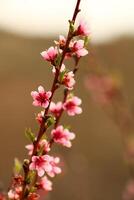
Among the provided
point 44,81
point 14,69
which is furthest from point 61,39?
point 14,69

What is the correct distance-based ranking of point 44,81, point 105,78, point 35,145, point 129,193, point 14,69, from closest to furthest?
point 35,145 → point 105,78 → point 129,193 → point 44,81 → point 14,69

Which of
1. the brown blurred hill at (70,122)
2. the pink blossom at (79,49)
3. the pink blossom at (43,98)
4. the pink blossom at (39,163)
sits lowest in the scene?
the pink blossom at (39,163)

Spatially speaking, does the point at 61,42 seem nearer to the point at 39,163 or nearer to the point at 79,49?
the point at 79,49

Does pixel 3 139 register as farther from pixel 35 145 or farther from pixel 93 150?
pixel 35 145

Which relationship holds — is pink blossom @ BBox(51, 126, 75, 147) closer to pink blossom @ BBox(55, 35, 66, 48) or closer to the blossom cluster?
the blossom cluster

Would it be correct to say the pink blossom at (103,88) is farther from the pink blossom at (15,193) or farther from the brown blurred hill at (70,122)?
the pink blossom at (15,193)

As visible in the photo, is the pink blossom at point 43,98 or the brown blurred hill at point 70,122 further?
the brown blurred hill at point 70,122

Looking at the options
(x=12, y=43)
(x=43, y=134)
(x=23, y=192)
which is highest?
(x=12, y=43)

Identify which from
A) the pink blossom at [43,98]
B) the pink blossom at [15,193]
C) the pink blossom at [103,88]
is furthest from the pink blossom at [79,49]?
the pink blossom at [103,88]
